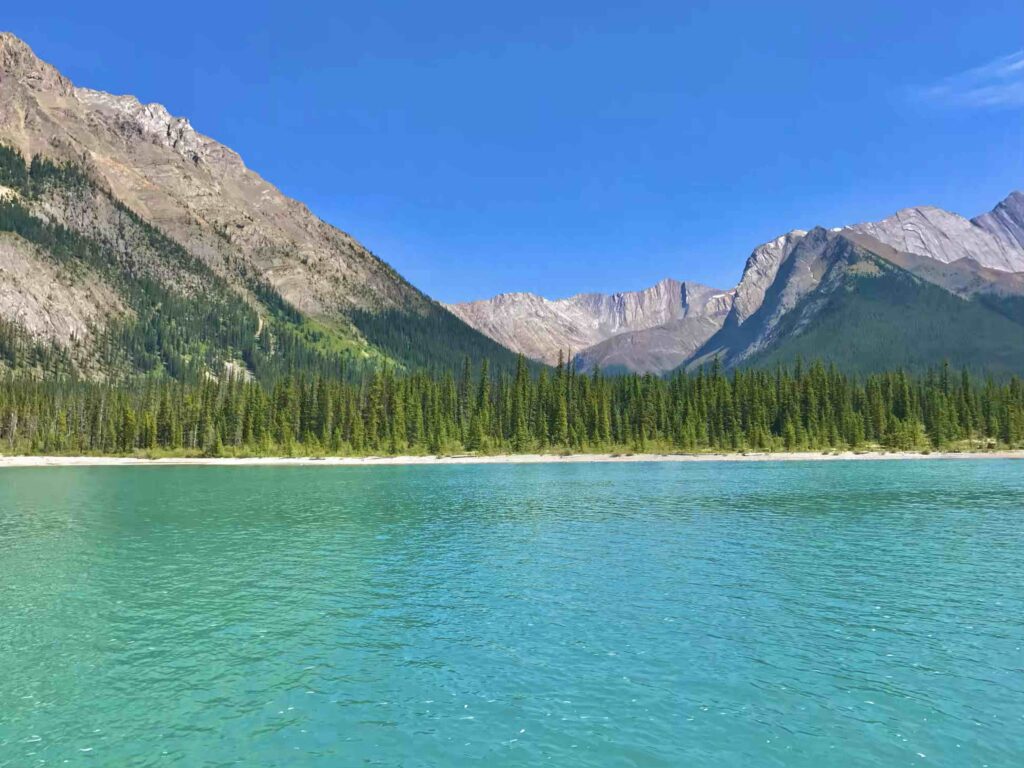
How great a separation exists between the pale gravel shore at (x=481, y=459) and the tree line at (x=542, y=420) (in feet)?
23.7

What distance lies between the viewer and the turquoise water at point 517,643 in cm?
1683

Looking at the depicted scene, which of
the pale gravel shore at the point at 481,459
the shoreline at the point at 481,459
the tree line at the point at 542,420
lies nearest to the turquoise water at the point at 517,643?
the pale gravel shore at the point at 481,459

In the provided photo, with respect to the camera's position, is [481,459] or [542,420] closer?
[481,459]

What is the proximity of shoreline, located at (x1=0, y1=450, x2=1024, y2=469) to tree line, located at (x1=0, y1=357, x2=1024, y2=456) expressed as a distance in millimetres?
6659

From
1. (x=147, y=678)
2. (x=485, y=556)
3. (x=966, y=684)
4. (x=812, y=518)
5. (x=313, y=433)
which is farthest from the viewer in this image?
(x=313, y=433)

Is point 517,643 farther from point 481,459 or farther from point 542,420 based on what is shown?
point 542,420

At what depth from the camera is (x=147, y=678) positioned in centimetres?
2130

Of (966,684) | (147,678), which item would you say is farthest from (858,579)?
(147,678)

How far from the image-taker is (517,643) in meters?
24.2

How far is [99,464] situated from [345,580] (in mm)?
148006

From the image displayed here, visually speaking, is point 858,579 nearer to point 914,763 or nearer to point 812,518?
point 914,763

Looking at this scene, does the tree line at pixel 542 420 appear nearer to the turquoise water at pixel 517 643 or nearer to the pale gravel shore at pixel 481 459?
the pale gravel shore at pixel 481 459

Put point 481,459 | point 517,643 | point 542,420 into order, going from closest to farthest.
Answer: point 517,643 → point 481,459 → point 542,420

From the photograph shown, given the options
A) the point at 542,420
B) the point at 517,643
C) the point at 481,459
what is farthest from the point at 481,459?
the point at 517,643
